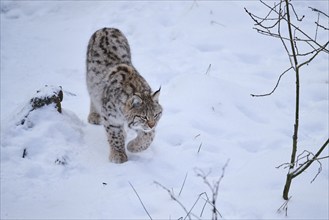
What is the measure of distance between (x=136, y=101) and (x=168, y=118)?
3.54 feet

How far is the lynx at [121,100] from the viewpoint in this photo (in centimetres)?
441

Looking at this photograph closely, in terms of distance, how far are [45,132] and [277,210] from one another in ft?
9.05

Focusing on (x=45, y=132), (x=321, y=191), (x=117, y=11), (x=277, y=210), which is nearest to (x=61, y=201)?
(x=45, y=132)

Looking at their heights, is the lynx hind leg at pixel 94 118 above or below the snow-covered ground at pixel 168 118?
below

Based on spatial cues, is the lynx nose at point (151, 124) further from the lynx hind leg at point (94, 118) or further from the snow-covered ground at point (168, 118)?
the lynx hind leg at point (94, 118)

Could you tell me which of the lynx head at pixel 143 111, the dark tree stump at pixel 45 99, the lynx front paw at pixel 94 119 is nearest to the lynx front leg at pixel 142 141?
the lynx head at pixel 143 111

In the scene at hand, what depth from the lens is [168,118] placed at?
5297 millimetres

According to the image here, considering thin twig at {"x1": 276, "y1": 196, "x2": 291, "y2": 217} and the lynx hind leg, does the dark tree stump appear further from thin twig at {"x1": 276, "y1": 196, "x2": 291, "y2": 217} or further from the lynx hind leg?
thin twig at {"x1": 276, "y1": 196, "x2": 291, "y2": 217}

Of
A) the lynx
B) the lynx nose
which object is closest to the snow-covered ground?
the lynx

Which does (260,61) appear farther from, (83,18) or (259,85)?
(83,18)

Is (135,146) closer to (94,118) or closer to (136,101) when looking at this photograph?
(136,101)

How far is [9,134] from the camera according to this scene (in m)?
4.49

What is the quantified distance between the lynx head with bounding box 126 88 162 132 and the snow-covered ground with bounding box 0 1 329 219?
41 cm

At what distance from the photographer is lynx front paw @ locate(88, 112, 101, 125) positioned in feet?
17.5
